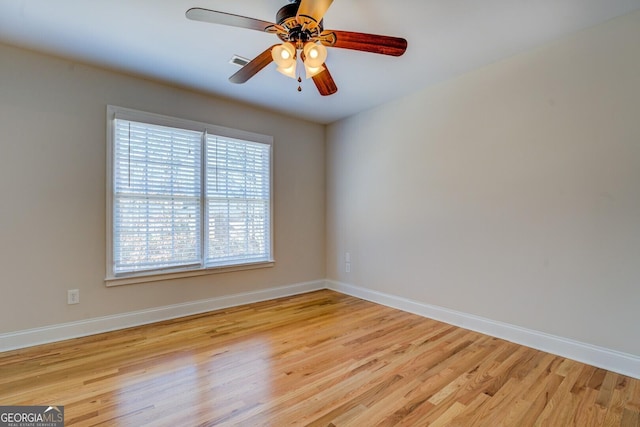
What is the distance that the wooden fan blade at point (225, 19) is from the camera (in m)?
1.61

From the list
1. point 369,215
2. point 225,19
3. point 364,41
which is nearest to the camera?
point 225,19

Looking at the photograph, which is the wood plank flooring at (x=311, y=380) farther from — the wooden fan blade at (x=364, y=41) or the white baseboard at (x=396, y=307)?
the wooden fan blade at (x=364, y=41)

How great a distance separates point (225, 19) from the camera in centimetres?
168

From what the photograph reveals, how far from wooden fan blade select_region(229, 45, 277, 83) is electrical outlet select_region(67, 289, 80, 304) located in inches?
92.9

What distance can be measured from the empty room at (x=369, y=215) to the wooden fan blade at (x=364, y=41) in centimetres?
1

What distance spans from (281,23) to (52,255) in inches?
107

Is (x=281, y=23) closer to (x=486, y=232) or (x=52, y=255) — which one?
(x=486, y=232)

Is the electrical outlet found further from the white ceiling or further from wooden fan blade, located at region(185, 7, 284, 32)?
wooden fan blade, located at region(185, 7, 284, 32)

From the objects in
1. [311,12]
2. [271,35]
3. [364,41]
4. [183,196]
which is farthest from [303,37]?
[183,196]

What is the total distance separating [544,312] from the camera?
249 cm

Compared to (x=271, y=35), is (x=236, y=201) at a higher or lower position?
lower

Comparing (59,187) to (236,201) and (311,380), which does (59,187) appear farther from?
(311,380)

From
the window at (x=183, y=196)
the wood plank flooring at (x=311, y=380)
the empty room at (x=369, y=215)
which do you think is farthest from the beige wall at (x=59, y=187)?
the wood plank flooring at (x=311, y=380)

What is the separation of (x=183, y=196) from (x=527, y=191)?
3328 mm
